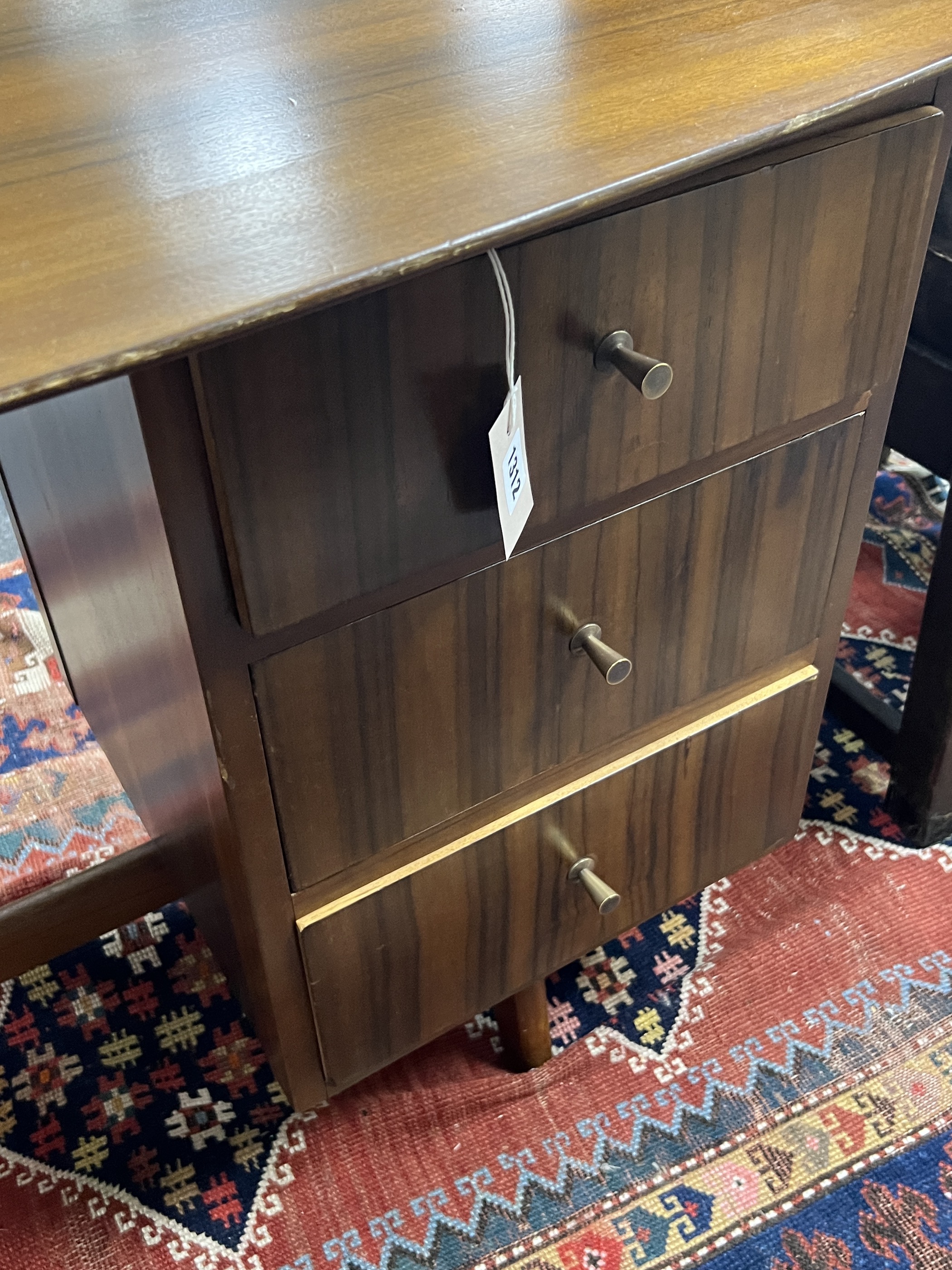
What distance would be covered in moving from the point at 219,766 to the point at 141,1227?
1.48 feet

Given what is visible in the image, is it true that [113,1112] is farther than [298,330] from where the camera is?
Yes

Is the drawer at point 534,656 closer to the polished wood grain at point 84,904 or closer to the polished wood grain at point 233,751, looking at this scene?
the polished wood grain at point 233,751

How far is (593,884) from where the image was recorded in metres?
0.69

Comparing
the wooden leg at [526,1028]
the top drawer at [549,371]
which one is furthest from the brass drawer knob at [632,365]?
the wooden leg at [526,1028]

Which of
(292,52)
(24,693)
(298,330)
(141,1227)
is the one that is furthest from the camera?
(24,693)

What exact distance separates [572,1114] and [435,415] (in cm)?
58

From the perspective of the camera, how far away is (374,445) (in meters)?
0.46

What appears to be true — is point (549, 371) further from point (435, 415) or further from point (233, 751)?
point (233, 751)

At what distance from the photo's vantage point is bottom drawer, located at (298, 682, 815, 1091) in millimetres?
636

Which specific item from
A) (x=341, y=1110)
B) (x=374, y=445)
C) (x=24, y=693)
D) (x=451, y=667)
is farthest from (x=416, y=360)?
(x=24, y=693)

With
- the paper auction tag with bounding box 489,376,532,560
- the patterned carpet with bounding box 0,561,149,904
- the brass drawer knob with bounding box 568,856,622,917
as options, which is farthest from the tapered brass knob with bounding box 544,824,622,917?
the patterned carpet with bounding box 0,561,149,904

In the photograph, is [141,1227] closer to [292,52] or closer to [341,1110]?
[341,1110]

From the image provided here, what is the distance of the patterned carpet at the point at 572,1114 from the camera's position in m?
0.77

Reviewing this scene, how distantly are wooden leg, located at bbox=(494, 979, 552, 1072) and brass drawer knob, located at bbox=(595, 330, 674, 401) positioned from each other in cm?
47
